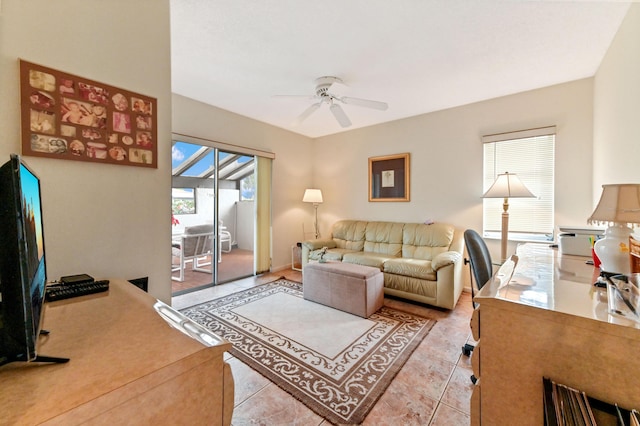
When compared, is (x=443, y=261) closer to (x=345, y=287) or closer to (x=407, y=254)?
(x=407, y=254)

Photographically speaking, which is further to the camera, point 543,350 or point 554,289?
point 554,289

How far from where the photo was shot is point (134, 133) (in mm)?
1514

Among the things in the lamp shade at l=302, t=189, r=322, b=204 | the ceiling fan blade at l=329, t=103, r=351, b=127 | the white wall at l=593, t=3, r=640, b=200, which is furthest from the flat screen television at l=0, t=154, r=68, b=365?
the lamp shade at l=302, t=189, r=322, b=204

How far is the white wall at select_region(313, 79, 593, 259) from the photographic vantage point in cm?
284

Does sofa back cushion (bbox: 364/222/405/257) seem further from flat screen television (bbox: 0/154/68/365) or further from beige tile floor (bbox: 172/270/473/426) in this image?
flat screen television (bbox: 0/154/68/365)

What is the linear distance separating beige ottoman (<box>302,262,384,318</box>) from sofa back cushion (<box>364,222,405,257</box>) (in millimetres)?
1114

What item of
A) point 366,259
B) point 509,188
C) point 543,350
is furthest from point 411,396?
point 509,188

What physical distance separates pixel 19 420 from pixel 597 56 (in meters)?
4.11

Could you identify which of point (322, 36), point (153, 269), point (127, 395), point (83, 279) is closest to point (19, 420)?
point (127, 395)

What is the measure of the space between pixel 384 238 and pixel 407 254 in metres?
0.47

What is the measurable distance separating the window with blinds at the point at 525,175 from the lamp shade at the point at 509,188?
709 mm

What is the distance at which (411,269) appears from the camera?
10.1ft

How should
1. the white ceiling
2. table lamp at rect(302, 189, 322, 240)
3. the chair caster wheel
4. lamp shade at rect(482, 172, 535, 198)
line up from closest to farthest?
the white ceiling
the chair caster wheel
lamp shade at rect(482, 172, 535, 198)
table lamp at rect(302, 189, 322, 240)

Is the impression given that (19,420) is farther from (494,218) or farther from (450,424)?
(494,218)
